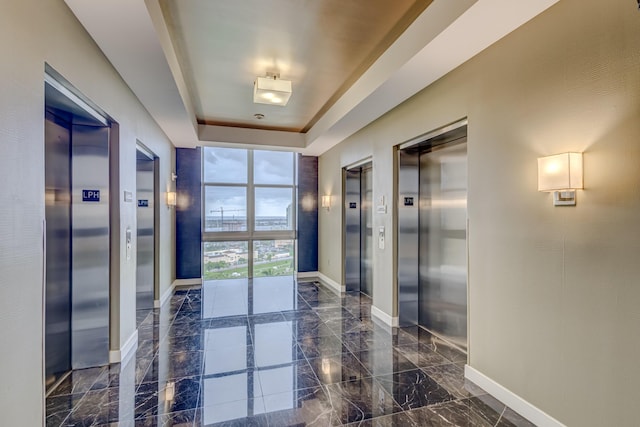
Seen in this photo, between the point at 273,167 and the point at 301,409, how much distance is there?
577 cm

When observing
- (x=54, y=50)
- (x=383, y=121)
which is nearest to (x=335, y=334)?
(x=383, y=121)

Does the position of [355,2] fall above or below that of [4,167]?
above

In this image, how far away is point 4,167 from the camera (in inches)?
63.4

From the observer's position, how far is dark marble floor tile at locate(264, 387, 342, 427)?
7.85 ft

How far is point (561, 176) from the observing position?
2049 millimetres

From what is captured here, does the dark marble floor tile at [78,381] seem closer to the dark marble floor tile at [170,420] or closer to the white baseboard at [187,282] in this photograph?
the dark marble floor tile at [170,420]

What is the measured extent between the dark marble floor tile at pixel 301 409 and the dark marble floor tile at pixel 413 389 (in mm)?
589

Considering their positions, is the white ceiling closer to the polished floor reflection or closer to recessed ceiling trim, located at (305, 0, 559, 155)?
recessed ceiling trim, located at (305, 0, 559, 155)

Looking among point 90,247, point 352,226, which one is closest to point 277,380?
point 90,247

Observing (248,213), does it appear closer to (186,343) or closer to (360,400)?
(186,343)

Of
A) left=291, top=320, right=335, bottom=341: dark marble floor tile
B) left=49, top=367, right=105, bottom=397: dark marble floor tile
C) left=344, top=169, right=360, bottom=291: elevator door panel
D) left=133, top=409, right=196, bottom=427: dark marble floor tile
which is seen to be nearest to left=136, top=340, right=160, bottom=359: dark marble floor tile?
left=49, top=367, right=105, bottom=397: dark marble floor tile

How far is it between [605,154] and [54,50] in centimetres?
345

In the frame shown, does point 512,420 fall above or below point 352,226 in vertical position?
below

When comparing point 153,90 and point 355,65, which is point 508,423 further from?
point 153,90
